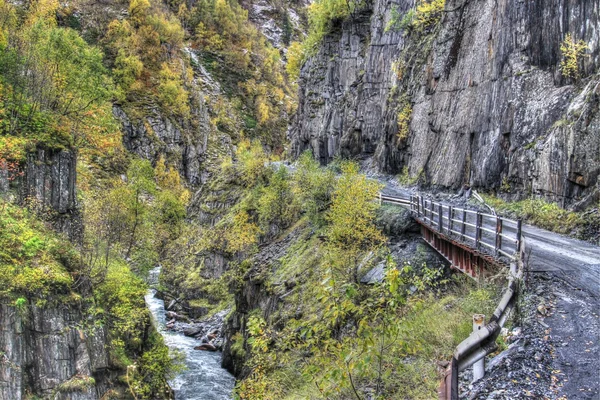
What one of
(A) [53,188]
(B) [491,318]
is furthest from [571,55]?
(A) [53,188]

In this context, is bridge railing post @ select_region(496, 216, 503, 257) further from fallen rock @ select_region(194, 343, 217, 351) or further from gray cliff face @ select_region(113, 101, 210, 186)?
gray cliff face @ select_region(113, 101, 210, 186)

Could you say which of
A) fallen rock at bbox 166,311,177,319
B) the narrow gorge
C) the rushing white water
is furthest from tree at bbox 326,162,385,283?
fallen rock at bbox 166,311,177,319

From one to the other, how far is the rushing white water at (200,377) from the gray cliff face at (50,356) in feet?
19.7

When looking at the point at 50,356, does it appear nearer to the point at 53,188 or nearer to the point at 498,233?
the point at 53,188

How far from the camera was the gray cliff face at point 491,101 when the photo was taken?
1591 cm

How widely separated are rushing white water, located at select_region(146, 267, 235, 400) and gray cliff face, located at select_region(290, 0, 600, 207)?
63.1ft

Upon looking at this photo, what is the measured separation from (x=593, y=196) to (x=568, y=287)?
8.40 m

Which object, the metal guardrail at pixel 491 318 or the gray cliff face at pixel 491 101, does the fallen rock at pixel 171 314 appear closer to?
the gray cliff face at pixel 491 101

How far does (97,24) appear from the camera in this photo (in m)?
86.7

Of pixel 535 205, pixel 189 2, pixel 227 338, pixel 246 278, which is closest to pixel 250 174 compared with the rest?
pixel 246 278

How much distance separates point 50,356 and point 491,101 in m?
25.5

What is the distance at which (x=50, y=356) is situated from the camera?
15.9 metres

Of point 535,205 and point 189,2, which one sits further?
point 189,2

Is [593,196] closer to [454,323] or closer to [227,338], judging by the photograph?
[454,323]
